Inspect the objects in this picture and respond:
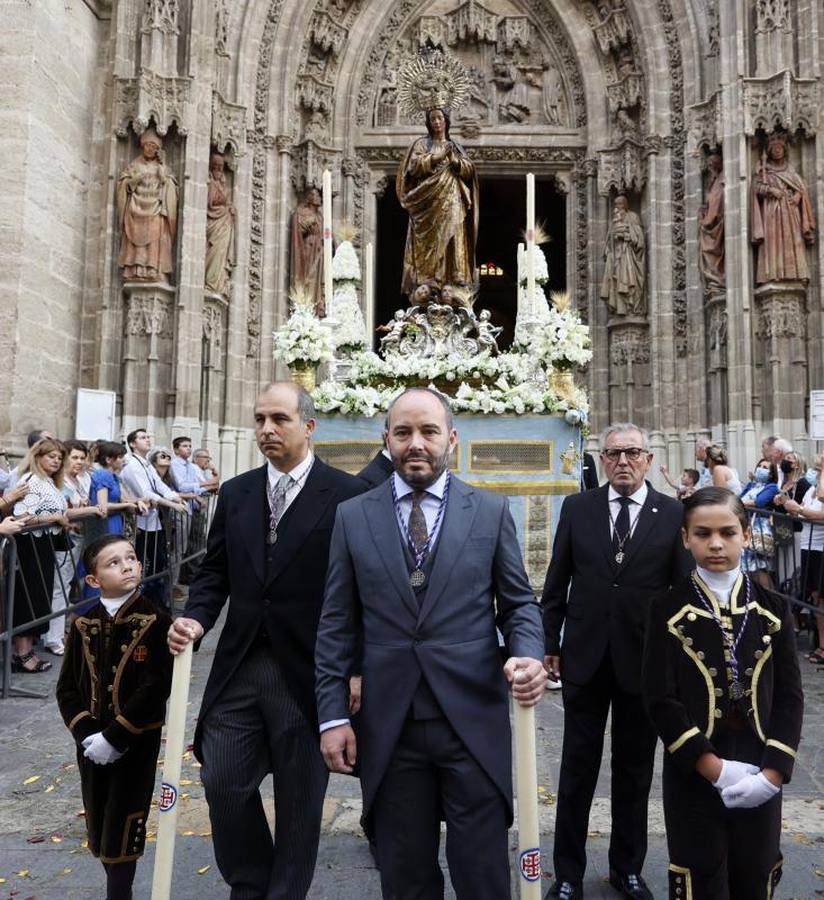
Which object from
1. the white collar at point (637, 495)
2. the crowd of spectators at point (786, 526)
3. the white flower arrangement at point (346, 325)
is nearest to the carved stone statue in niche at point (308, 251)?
the white flower arrangement at point (346, 325)

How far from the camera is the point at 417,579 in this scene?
2.43 m

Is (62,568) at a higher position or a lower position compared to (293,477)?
lower

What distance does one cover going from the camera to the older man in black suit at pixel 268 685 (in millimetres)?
2656

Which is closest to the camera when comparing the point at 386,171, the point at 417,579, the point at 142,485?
the point at 417,579

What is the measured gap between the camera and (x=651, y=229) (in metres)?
14.7

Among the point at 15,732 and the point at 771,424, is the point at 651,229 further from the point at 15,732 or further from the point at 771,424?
the point at 15,732

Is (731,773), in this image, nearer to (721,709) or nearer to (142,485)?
(721,709)

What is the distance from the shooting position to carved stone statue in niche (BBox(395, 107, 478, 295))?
9273 mm

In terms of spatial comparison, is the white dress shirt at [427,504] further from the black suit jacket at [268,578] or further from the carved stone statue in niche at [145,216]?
the carved stone statue in niche at [145,216]

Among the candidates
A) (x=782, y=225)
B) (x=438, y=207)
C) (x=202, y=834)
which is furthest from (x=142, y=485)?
(x=782, y=225)

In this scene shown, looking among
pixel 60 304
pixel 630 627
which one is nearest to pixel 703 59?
pixel 60 304

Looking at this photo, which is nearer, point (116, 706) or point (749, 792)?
point (749, 792)

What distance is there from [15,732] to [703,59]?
48.3 ft

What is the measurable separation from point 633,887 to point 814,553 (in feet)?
16.2
